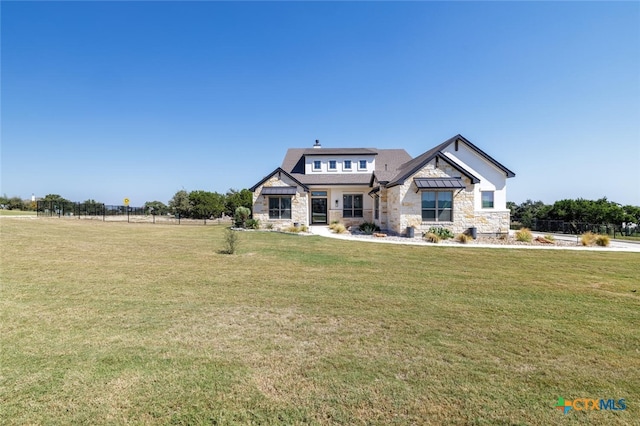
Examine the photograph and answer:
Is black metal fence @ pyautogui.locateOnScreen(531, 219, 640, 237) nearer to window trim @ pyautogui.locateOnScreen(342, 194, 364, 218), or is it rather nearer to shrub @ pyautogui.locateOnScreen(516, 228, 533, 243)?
shrub @ pyautogui.locateOnScreen(516, 228, 533, 243)

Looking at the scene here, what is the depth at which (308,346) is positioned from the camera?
402 centimetres

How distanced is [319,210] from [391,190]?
25.7 feet

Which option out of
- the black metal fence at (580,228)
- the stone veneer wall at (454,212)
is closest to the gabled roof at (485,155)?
the stone veneer wall at (454,212)

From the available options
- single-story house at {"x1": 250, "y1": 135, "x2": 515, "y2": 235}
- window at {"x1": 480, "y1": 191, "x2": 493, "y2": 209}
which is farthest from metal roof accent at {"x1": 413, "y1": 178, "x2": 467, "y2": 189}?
window at {"x1": 480, "y1": 191, "x2": 493, "y2": 209}

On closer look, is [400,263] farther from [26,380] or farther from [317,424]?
[26,380]

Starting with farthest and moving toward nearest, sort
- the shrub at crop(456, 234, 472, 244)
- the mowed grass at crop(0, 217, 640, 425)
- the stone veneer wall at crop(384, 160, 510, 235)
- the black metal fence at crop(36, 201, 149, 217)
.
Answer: the black metal fence at crop(36, 201, 149, 217) → the stone veneer wall at crop(384, 160, 510, 235) → the shrub at crop(456, 234, 472, 244) → the mowed grass at crop(0, 217, 640, 425)

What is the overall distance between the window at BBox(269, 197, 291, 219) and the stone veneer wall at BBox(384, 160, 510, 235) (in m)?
9.12

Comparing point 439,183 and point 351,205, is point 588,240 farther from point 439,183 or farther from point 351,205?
point 351,205

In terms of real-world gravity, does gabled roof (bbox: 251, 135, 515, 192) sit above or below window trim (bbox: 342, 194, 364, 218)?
above

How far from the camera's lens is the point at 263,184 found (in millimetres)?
22734

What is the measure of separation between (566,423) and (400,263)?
7350mm

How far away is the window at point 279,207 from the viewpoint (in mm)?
22953

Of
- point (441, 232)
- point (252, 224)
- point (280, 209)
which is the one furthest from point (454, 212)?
point (252, 224)

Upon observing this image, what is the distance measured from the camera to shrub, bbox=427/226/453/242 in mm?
17328
